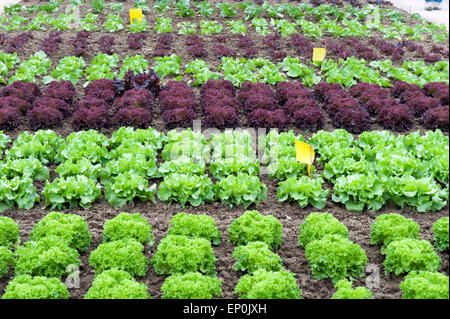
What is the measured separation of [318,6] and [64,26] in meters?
7.85

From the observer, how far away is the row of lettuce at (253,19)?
15227mm

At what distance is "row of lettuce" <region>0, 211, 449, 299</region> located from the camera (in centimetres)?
533

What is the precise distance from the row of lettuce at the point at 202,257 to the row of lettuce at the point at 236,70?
18.8ft

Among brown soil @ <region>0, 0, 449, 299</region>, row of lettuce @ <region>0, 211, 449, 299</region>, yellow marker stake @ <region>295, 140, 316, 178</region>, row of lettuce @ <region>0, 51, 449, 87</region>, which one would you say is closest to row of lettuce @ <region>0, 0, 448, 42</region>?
row of lettuce @ <region>0, 51, 449, 87</region>

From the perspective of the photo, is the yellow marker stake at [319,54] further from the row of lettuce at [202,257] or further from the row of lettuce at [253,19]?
the row of lettuce at [202,257]

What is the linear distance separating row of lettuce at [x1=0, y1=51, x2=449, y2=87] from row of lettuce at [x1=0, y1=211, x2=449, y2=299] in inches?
225

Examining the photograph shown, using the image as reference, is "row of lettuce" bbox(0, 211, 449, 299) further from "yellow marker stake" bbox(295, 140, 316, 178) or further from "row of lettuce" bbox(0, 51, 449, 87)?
"row of lettuce" bbox(0, 51, 449, 87)

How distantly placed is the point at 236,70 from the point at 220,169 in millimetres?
4558

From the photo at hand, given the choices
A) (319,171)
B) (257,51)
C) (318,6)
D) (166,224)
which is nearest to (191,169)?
(166,224)

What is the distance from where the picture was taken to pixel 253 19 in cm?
1591

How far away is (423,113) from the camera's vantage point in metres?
10.1

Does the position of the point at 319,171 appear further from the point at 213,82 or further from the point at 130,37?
the point at 130,37

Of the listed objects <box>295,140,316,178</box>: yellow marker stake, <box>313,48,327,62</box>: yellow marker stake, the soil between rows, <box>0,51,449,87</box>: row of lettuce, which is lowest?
the soil between rows

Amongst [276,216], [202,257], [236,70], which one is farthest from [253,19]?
[202,257]
